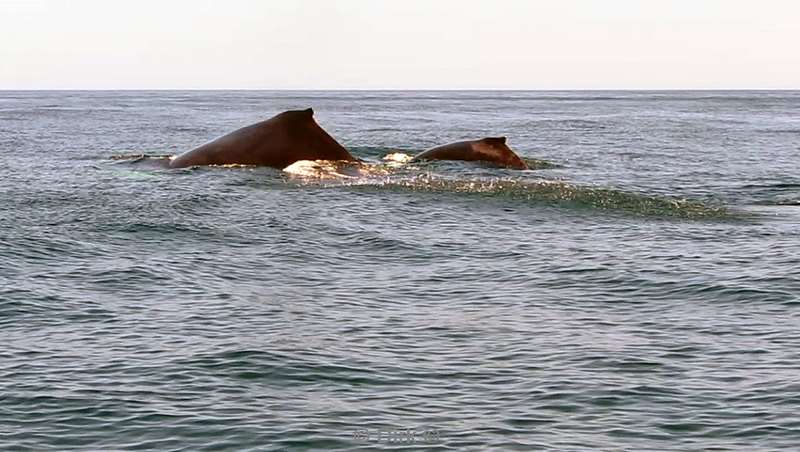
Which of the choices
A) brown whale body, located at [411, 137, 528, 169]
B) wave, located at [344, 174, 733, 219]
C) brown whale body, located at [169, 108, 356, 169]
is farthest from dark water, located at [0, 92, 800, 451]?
brown whale body, located at [411, 137, 528, 169]

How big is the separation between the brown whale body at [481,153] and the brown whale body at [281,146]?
3.69 meters

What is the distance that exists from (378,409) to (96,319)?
4.48 m

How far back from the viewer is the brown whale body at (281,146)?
2872 cm

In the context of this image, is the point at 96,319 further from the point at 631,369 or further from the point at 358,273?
the point at 631,369

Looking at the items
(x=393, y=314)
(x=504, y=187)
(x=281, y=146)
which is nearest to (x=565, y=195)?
(x=504, y=187)

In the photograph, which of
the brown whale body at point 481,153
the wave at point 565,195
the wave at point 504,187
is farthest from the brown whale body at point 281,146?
the brown whale body at point 481,153

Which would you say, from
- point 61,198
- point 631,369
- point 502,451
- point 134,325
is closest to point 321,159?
point 61,198

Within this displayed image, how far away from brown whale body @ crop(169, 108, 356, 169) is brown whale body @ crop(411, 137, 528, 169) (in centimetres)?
369

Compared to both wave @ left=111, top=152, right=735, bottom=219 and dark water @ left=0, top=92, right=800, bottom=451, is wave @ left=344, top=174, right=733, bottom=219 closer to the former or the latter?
wave @ left=111, top=152, right=735, bottom=219

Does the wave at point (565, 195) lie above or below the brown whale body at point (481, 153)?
below

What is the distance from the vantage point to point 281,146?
28.9 m

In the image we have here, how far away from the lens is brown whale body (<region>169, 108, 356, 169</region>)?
28.7 m

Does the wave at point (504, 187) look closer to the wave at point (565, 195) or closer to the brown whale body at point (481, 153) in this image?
the wave at point (565, 195)

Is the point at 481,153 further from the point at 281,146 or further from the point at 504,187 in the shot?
the point at 504,187
